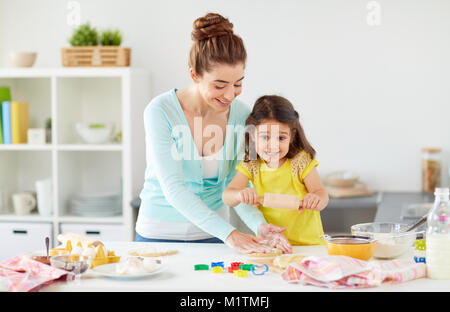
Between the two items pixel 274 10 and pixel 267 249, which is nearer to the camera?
pixel 267 249

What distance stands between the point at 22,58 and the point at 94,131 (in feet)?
2.13

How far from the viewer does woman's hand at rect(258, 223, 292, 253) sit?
Result: 1978mm

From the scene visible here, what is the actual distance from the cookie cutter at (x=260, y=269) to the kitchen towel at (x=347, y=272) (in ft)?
0.26

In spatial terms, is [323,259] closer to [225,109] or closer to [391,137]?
[225,109]

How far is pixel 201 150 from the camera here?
7.48ft

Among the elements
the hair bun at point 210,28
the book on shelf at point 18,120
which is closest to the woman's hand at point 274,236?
the hair bun at point 210,28

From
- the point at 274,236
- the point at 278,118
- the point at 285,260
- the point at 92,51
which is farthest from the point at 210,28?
the point at 92,51

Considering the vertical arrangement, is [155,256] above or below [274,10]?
below

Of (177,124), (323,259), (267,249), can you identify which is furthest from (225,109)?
(323,259)

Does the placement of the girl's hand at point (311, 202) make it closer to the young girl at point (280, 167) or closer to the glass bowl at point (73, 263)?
the young girl at point (280, 167)

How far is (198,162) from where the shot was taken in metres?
2.24

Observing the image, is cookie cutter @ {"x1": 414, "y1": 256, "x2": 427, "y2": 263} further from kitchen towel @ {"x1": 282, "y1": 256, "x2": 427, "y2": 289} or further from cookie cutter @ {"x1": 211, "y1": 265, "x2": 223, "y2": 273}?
cookie cutter @ {"x1": 211, "y1": 265, "x2": 223, "y2": 273}

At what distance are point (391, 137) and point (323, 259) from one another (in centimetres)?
235
